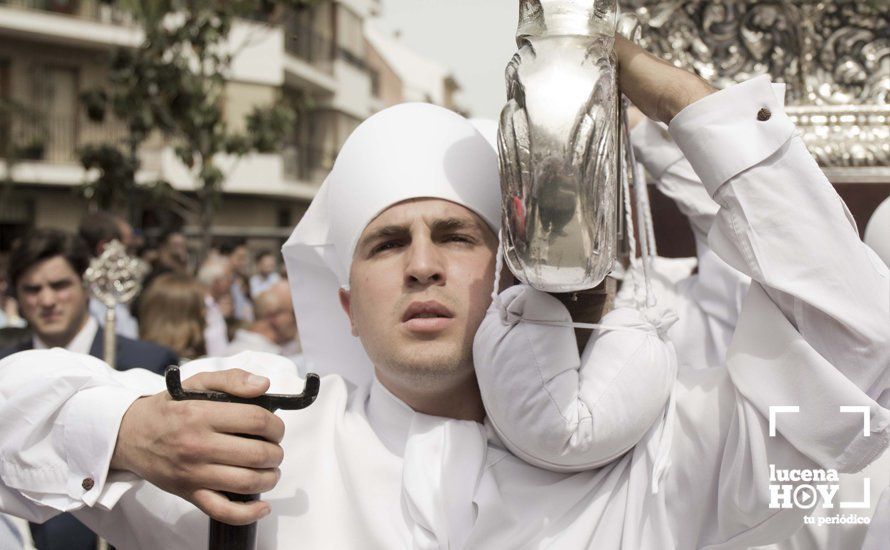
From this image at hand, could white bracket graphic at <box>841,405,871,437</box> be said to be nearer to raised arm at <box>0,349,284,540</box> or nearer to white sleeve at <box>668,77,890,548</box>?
white sleeve at <box>668,77,890,548</box>

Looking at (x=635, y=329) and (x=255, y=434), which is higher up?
(x=635, y=329)

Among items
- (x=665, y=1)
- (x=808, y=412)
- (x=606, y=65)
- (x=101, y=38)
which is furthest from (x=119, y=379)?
(x=101, y=38)

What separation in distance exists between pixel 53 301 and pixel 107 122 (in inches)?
692

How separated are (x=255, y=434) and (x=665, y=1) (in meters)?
1.98

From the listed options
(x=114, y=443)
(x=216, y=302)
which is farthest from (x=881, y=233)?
(x=216, y=302)

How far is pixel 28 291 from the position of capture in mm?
4105

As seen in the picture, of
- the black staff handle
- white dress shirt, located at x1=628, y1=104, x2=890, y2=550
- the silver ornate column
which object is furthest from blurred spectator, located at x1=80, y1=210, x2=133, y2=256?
the black staff handle

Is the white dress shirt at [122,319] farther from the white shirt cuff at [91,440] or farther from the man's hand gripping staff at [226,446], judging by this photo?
the man's hand gripping staff at [226,446]

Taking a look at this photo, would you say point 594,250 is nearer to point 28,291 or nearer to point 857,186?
point 857,186

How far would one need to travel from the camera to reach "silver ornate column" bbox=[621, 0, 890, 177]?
9.59 ft

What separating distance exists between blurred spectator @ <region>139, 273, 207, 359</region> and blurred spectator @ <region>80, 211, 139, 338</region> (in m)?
0.26

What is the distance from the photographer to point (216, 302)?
24.4 feet

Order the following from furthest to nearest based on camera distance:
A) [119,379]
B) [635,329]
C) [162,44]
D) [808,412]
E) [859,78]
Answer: [162,44], [859,78], [119,379], [635,329], [808,412]

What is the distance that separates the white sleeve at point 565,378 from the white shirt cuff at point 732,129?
0.32 m
